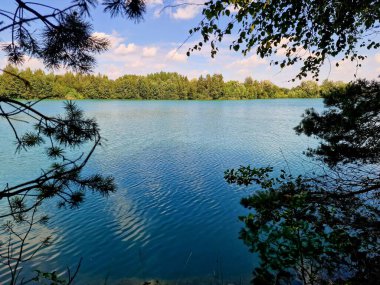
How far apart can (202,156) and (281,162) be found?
18.0 ft

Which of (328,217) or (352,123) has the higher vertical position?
(352,123)

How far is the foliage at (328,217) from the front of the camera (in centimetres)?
277

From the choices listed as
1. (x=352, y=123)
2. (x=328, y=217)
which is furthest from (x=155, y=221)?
(x=352, y=123)

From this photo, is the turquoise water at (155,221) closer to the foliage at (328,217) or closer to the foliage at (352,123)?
the foliage at (328,217)

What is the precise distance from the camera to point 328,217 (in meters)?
3.72

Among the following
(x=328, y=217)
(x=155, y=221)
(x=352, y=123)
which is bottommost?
(x=155, y=221)

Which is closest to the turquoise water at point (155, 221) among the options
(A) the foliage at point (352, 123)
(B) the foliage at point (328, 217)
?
(B) the foliage at point (328, 217)

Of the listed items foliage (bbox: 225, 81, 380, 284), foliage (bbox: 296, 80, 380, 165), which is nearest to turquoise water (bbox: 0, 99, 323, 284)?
foliage (bbox: 225, 81, 380, 284)

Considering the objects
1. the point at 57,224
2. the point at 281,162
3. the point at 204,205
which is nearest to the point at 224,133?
the point at 281,162

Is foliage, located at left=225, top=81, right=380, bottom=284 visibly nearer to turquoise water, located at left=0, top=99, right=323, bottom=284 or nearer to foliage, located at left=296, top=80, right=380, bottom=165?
foliage, located at left=296, top=80, right=380, bottom=165

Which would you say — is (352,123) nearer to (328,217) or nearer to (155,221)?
(328,217)

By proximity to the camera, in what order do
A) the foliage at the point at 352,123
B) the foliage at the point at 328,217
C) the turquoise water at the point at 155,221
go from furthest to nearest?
the turquoise water at the point at 155,221, the foliage at the point at 352,123, the foliage at the point at 328,217

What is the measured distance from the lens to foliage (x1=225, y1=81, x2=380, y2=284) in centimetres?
277

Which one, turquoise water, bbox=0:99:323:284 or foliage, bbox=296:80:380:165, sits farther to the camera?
turquoise water, bbox=0:99:323:284
